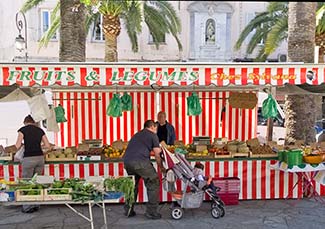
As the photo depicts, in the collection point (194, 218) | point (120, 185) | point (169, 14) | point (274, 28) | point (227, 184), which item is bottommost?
point (194, 218)

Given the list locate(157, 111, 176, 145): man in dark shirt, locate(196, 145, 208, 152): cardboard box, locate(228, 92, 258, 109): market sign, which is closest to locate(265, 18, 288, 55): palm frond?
locate(228, 92, 258, 109): market sign

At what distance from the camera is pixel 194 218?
6.47 m

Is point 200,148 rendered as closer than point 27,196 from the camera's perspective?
No

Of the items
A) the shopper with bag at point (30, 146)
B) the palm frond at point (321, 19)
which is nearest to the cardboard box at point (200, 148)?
the shopper with bag at point (30, 146)

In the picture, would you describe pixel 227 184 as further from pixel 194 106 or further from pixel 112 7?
pixel 112 7

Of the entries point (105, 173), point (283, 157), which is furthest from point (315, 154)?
point (105, 173)

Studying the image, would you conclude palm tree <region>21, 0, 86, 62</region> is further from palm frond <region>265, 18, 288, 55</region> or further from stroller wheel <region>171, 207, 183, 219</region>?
palm frond <region>265, 18, 288, 55</region>

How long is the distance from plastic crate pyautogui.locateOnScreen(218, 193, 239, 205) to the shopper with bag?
10.7 ft

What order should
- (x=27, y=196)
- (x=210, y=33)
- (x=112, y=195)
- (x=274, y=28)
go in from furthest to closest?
(x=210, y=33)
(x=274, y=28)
(x=112, y=195)
(x=27, y=196)

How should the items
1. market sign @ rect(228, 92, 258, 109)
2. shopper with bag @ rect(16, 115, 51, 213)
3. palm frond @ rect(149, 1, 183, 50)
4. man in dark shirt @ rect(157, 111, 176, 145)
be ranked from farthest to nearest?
palm frond @ rect(149, 1, 183, 50) < market sign @ rect(228, 92, 258, 109) < man in dark shirt @ rect(157, 111, 176, 145) < shopper with bag @ rect(16, 115, 51, 213)

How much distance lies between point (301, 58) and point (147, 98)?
13.5 feet

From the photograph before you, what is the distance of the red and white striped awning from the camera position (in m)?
6.18

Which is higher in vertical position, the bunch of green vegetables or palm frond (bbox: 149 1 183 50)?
palm frond (bbox: 149 1 183 50)

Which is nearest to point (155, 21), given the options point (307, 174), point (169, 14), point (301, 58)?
point (169, 14)
